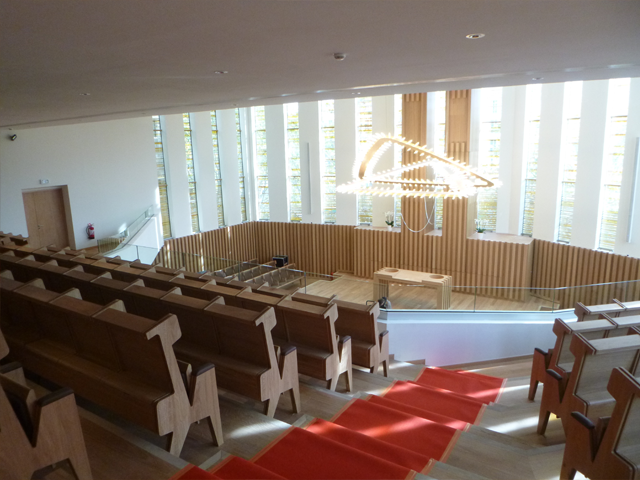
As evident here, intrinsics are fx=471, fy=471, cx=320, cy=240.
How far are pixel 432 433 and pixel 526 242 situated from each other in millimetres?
9134

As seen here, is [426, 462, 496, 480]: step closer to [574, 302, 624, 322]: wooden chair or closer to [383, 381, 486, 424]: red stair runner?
[383, 381, 486, 424]: red stair runner

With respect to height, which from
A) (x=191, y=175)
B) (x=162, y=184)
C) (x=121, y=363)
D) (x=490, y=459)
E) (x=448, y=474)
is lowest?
(x=490, y=459)

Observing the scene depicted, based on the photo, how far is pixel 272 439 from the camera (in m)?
3.08

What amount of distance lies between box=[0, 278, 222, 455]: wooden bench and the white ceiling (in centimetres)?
163

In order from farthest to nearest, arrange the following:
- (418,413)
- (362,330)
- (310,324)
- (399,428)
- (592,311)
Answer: (362,330) → (592,311) → (418,413) → (310,324) → (399,428)

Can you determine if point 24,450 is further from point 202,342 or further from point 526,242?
point 526,242

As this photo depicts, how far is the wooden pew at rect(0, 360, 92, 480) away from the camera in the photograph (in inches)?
83.0

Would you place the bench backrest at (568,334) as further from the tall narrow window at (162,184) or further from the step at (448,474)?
the tall narrow window at (162,184)

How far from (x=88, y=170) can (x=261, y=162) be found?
615 centimetres

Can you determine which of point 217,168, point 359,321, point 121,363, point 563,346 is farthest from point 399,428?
point 217,168

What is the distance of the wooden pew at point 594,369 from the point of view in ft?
9.94

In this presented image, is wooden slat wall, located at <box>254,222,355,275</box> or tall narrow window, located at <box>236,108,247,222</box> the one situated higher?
tall narrow window, located at <box>236,108,247,222</box>

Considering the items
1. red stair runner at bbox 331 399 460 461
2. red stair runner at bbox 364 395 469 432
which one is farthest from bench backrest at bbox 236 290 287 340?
red stair runner at bbox 364 395 469 432

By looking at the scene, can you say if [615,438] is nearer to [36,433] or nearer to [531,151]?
[36,433]
